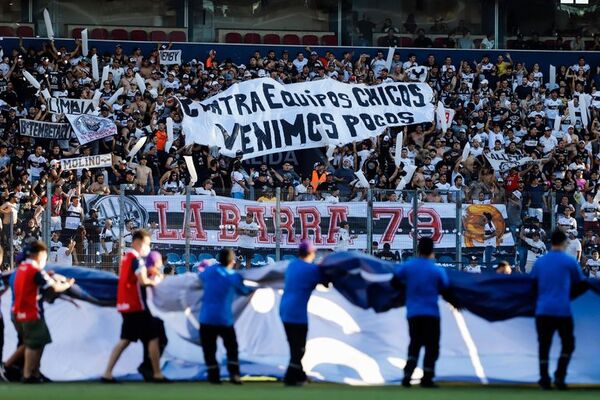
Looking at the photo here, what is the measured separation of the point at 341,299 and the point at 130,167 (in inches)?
561

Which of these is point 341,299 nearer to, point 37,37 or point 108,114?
point 108,114

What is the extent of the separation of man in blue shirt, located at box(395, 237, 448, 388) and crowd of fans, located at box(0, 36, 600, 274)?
10.7 metres

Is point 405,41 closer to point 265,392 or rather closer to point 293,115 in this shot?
point 293,115

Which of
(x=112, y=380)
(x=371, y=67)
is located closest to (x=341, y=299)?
(x=112, y=380)

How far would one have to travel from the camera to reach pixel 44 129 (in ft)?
100

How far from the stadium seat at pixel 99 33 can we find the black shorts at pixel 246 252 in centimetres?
1532

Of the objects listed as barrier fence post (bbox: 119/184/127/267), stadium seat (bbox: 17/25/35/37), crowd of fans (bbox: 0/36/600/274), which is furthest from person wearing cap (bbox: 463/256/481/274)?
stadium seat (bbox: 17/25/35/37)

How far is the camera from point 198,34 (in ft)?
130

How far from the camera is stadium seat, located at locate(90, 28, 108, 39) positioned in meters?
38.6

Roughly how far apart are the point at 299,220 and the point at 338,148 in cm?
644

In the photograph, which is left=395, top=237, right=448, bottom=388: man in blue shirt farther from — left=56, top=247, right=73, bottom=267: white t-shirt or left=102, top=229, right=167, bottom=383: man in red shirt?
left=56, top=247, right=73, bottom=267: white t-shirt

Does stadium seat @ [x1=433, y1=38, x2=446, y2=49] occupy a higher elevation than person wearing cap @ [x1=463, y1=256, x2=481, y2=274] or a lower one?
higher

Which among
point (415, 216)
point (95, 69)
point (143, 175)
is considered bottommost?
point (415, 216)

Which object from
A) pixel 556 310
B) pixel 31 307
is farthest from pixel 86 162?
pixel 556 310
